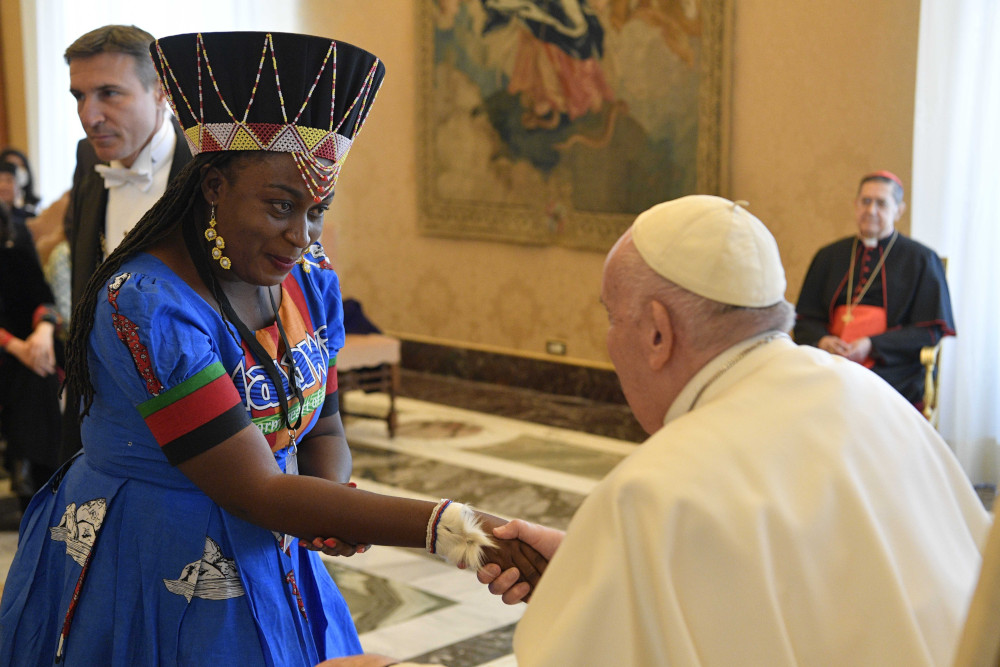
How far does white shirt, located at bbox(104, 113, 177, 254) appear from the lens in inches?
113

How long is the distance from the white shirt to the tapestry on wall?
14.6 feet

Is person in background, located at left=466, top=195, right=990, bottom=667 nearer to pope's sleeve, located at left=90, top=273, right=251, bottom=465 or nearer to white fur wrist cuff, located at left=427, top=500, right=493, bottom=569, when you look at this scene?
white fur wrist cuff, located at left=427, top=500, right=493, bottom=569

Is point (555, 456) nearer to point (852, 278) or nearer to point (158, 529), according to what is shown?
point (852, 278)

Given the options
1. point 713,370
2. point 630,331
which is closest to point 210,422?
point 630,331

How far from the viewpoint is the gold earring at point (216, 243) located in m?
1.84

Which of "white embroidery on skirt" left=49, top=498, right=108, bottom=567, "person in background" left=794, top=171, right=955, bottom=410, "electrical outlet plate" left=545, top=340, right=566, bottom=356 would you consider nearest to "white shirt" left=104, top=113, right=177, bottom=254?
"white embroidery on skirt" left=49, top=498, right=108, bottom=567

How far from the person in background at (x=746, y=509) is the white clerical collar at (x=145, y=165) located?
172 cm

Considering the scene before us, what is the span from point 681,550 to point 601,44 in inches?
247

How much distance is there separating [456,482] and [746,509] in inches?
175

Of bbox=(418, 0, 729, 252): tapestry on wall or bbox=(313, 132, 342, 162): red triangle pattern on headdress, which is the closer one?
bbox=(313, 132, 342, 162): red triangle pattern on headdress

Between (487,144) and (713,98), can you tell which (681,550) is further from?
(487,144)

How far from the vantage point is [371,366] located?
6793 mm

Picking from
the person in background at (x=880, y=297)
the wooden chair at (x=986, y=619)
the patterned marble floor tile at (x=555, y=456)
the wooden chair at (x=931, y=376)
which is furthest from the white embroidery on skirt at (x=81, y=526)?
the wooden chair at (x=931, y=376)

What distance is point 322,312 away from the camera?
209 cm
